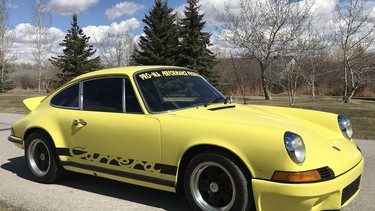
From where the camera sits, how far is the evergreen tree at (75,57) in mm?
35219

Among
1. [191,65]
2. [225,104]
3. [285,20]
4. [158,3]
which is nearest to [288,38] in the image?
[285,20]

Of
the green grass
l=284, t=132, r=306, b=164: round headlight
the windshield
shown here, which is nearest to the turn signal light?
l=284, t=132, r=306, b=164: round headlight

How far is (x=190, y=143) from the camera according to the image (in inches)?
149

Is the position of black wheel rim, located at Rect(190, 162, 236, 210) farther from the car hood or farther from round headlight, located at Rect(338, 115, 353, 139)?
round headlight, located at Rect(338, 115, 353, 139)

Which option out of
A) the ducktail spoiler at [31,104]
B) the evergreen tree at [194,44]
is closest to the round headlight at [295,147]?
the ducktail spoiler at [31,104]

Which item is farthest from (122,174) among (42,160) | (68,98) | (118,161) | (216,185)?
(42,160)

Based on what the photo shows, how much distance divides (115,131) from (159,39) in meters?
27.9

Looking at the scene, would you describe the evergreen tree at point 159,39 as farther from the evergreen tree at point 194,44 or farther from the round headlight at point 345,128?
the round headlight at point 345,128

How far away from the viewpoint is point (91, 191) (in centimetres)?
496

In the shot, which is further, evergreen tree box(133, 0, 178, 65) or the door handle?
evergreen tree box(133, 0, 178, 65)

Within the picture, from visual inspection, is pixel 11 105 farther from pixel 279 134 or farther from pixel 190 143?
pixel 279 134

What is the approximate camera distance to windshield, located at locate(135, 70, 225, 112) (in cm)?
433

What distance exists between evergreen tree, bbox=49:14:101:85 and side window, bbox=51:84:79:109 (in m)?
31.0

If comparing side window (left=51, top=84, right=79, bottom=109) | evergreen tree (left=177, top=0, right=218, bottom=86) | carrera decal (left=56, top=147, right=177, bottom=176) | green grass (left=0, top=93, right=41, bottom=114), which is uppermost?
evergreen tree (left=177, top=0, right=218, bottom=86)
